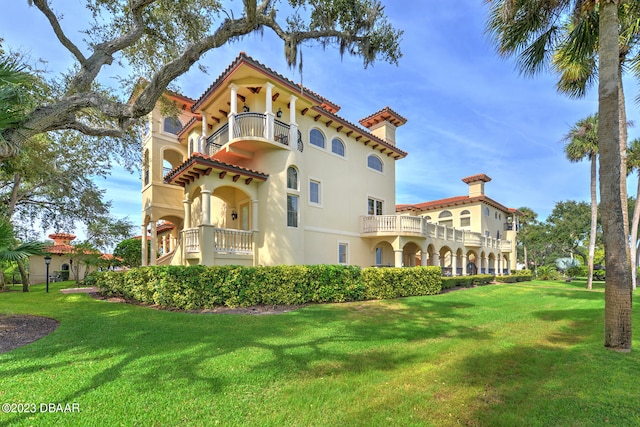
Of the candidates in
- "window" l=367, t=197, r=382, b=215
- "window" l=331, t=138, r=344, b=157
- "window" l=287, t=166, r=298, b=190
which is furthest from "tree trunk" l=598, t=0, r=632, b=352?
"window" l=367, t=197, r=382, b=215

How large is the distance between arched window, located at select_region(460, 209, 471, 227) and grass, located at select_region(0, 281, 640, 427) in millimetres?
27442

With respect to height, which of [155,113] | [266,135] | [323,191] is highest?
[155,113]

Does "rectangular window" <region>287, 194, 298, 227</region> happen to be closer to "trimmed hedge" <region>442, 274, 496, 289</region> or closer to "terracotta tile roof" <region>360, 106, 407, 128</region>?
"trimmed hedge" <region>442, 274, 496, 289</region>

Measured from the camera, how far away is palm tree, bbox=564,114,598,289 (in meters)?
22.8

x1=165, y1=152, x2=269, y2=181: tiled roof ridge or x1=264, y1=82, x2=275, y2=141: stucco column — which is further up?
x1=264, y1=82, x2=275, y2=141: stucco column

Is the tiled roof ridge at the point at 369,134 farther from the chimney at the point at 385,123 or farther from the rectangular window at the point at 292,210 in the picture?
the rectangular window at the point at 292,210

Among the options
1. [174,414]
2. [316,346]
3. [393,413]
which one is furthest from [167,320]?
[393,413]

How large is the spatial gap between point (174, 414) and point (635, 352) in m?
8.01

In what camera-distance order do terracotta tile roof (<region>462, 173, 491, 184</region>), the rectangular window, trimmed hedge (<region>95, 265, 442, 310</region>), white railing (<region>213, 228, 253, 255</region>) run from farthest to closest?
terracotta tile roof (<region>462, 173, 491, 184</region>) < the rectangular window < white railing (<region>213, 228, 253, 255</region>) < trimmed hedge (<region>95, 265, 442, 310</region>)

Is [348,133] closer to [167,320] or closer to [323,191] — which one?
[323,191]

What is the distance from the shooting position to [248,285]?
440 inches

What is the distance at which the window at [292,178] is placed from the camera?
15422 millimetres

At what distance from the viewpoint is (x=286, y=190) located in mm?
14930

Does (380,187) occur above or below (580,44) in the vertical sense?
below
